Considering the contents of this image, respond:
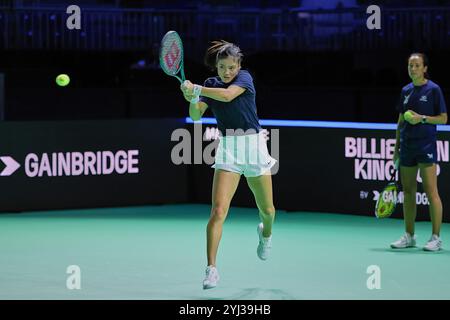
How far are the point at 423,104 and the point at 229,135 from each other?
2.51 m

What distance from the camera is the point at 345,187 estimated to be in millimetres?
13172

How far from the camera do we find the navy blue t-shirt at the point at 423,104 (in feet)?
33.2

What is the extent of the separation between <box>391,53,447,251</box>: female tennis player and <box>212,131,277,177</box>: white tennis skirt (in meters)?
2.15

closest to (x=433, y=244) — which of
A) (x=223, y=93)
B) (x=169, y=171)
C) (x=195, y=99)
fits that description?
(x=223, y=93)

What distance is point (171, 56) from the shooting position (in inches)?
321

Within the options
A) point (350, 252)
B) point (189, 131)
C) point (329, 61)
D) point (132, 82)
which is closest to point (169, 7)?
point (132, 82)

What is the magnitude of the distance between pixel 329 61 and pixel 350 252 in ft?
28.9

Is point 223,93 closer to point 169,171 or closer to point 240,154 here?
point 240,154

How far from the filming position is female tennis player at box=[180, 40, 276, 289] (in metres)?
8.24

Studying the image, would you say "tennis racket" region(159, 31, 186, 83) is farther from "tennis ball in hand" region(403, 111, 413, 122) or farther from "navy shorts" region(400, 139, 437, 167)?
"navy shorts" region(400, 139, 437, 167)

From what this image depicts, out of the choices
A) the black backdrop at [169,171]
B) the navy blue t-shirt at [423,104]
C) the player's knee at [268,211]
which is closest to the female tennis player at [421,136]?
the navy blue t-shirt at [423,104]

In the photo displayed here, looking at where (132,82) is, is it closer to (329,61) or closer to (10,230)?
(329,61)

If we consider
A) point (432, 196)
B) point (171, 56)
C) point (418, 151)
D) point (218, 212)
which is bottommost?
point (432, 196)

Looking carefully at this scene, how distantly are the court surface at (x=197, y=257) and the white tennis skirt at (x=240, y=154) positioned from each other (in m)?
0.94
